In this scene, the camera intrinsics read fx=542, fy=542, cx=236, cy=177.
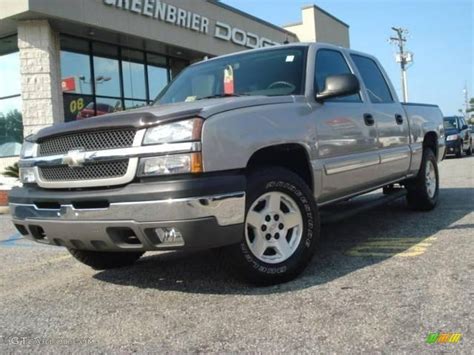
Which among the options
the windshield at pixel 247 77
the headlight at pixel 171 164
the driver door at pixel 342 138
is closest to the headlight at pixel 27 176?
the headlight at pixel 171 164

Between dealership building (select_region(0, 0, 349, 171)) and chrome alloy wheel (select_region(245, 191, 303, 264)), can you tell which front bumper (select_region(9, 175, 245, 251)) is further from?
dealership building (select_region(0, 0, 349, 171))

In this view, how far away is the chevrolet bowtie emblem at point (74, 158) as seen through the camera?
3.71 metres

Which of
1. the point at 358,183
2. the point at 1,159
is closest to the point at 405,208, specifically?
the point at 358,183

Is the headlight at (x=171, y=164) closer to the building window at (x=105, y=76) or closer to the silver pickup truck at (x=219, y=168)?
the silver pickup truck at (x=219, y=168)

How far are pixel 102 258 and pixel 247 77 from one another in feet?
6.72

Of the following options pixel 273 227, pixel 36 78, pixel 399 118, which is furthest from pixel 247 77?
pixel 36 78

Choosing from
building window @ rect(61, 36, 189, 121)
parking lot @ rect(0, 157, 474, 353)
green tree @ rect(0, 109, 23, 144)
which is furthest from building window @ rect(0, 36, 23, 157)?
parking lot @ rect(0, 157, 474, 353)

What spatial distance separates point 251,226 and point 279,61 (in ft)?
5.76

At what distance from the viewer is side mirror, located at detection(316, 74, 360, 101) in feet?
14.7

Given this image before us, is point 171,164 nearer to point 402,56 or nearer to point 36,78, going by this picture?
point 36,78

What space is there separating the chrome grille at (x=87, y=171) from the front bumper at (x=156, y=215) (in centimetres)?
11

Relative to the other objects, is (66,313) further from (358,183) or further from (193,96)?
(358,183)

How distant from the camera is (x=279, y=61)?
486cm

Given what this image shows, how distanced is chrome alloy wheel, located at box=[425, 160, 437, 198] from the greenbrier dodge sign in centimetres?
1137
